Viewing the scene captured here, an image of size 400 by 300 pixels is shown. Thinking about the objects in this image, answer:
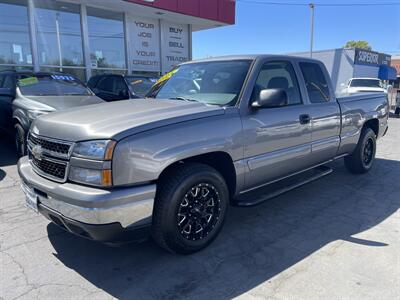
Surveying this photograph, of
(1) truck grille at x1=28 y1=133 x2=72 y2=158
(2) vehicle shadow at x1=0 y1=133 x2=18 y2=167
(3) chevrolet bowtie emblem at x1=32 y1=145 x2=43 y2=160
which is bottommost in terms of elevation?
(2) vehicle shadow at x1=0 y1=133 x2=18 y2=167

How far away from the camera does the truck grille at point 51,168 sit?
9.52 feet

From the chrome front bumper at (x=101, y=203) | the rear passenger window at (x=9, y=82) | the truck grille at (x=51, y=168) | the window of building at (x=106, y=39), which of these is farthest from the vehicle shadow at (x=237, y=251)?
the window of building at (x=106, y=39)

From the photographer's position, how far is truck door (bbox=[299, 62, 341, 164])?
4.54m

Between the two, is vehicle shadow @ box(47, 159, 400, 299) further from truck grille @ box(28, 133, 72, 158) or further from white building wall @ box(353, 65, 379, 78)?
white building wall @ box(353, 65, 379, 78)

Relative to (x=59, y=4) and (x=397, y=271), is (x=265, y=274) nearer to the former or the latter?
(x=397, y=271)

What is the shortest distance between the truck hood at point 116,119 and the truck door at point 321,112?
170 centimetres

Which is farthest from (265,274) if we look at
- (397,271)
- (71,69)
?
(71,69)

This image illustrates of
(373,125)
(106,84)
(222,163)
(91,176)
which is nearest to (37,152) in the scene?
(91,176)

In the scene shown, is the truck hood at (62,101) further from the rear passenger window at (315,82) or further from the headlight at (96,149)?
the rear passenger window at (315,82)

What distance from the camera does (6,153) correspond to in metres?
7.46

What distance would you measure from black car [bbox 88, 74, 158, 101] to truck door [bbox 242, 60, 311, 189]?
583cm

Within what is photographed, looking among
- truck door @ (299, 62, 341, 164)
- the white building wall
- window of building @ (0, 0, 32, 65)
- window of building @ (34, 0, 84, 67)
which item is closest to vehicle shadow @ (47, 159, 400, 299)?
truck door @ (299, 62, 341, 164)

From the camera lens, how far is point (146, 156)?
2.79 metres

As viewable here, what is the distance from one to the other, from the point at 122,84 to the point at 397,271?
28.1 ft
